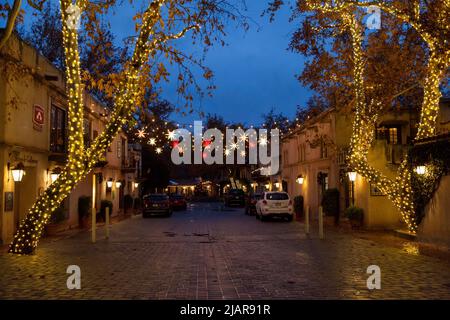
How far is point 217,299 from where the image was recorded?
24.4ft

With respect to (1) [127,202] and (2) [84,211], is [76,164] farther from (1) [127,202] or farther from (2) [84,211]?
(1) [127,202]

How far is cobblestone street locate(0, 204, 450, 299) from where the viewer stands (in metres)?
7.92

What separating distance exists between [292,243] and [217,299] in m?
7.89

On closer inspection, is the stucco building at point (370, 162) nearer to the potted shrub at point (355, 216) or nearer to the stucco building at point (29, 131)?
the potted shrub at point (355, 216)

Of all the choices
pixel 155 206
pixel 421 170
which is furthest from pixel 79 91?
pixel 155 206

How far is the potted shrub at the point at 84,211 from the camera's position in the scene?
72.4 feet

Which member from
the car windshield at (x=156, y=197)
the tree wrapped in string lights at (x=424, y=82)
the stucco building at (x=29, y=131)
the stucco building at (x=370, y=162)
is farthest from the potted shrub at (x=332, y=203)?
the car windshield at (x=156, y=197)

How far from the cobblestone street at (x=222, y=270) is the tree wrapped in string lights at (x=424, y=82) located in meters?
2.12

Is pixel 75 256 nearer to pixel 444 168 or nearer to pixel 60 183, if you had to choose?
pixel 60 183

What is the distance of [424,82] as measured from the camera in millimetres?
16047

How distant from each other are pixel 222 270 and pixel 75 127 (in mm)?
5762

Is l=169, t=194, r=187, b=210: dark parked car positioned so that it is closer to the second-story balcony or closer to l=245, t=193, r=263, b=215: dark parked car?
l=245, t=193, r=263, b=215: dark parked car
